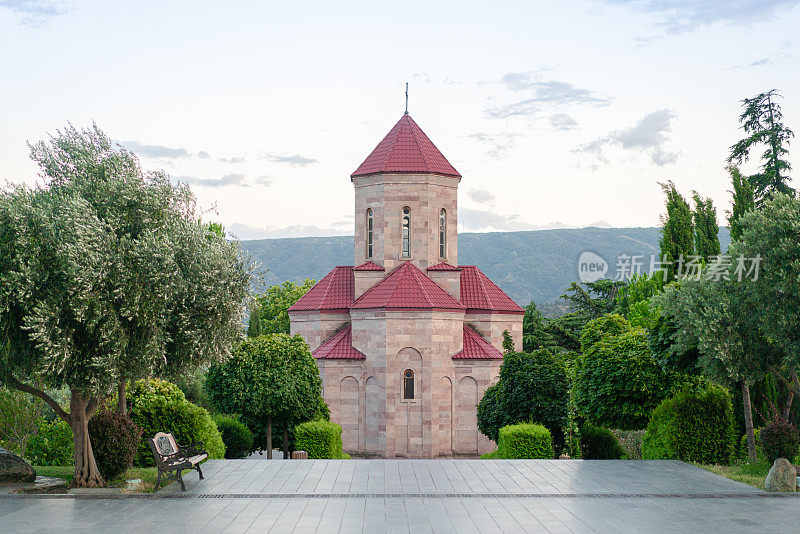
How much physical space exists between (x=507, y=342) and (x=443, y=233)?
7.12 m

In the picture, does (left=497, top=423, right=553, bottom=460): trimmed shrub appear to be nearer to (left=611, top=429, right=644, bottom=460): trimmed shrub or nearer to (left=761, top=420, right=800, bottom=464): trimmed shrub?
(left=611, top=429, right=644, bottom=460): trimmed shrub

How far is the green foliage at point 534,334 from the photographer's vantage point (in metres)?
64.3

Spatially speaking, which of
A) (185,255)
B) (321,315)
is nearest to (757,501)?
(185,255)

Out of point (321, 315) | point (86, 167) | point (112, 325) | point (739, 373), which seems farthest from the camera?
point (321, 315)

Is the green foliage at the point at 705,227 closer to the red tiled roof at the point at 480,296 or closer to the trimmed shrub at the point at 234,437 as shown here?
the red tiled roof at the point at 480,296

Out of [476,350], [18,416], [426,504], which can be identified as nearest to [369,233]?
[476,350]

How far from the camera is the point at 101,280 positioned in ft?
53.2

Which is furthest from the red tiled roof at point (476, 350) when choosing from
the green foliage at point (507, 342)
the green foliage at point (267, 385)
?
the green foliage at point (267, 385)

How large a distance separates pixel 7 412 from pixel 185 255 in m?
15.0

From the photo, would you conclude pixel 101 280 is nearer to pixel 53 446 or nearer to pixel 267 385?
pixel 53 446

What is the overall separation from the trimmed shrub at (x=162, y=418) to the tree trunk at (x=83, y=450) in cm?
378

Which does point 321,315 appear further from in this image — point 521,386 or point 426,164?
point 521,386

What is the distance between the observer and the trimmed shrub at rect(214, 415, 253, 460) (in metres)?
33.8

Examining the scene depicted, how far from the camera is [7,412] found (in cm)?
2798
